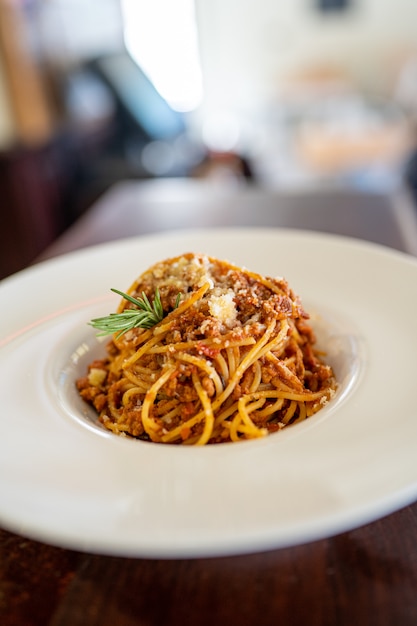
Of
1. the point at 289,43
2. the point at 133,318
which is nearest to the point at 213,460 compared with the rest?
the point at 133,318

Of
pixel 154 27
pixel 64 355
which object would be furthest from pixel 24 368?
pixel 154 27

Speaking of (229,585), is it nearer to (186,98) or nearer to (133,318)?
(133,318)

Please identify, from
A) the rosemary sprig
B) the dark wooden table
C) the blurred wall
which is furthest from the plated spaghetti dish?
the blurred wall

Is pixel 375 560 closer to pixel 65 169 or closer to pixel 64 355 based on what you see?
pixel 64 355

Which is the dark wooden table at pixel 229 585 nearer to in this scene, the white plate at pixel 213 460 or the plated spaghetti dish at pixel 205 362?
the white plate at pixel 213 460

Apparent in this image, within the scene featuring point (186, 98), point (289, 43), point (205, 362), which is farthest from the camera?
point (186, 98)

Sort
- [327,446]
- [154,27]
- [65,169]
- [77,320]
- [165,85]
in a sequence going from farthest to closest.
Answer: [165,85]
[154,27]
[65,169]
[77,320]
[327,446]
